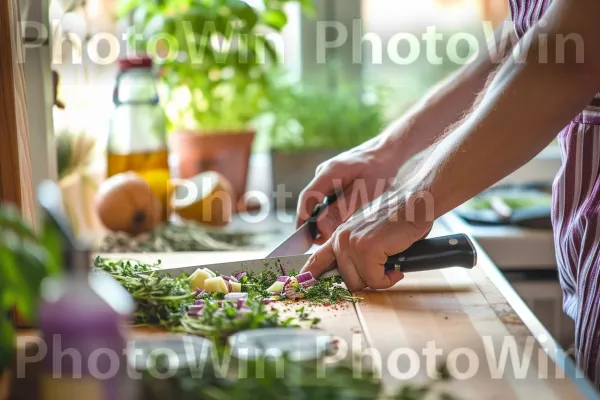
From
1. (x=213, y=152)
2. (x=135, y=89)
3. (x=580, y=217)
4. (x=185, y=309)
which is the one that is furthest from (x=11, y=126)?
(x=213, y=152)

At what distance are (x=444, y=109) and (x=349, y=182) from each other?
21 cm

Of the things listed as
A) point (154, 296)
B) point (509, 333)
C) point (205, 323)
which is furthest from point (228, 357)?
point (509, 333)

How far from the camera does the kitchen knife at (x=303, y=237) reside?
1.36 meters

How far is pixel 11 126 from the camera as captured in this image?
103cm

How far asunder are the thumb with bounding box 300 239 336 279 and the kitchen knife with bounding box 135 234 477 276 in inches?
0.5

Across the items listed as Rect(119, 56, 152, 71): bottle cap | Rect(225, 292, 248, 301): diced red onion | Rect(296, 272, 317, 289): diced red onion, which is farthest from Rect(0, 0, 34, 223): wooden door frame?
Rect(119, 56, 152, 71): bottle cap

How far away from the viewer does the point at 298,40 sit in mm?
2553

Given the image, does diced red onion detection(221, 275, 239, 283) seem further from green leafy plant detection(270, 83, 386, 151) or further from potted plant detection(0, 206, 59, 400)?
green leafy plant detection(270, 83, 386, 151)

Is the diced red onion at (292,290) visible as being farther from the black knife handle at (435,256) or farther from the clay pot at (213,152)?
the clay pot at (213,152)

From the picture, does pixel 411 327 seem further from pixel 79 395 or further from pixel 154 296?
pixel 79 395

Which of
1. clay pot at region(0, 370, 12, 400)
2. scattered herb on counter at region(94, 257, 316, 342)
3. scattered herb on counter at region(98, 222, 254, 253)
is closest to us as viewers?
clay pot at region(0, 370, 12, 400)

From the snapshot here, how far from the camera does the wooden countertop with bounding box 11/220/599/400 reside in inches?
33.4

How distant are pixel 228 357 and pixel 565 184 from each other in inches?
25.7

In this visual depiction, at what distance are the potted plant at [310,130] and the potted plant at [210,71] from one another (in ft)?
0.24
